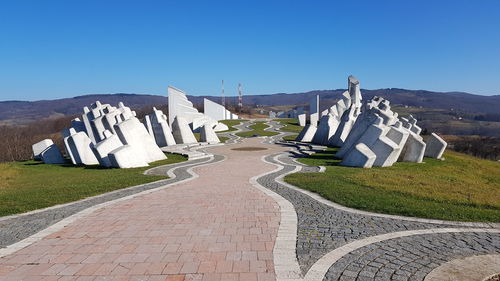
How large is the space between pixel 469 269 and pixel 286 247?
2.86 metres

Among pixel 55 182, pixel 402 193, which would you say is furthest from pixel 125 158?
pixel 402 193

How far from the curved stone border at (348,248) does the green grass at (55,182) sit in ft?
26.3

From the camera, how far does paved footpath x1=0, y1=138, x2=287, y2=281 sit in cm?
529

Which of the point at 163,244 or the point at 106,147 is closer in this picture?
the point at 163,244

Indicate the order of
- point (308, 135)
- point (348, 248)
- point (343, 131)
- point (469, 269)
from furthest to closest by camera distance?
point (308, 135), point (343, 131), point (348, 248), point (469, 269)

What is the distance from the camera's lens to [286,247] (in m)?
6.18

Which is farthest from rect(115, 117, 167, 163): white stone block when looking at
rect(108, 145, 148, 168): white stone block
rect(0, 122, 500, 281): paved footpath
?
rect(0, 122, 500, 281): paved footpath

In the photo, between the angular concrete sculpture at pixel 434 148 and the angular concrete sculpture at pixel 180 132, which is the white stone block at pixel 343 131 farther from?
the angular concrete sculpture at pixel 180 132

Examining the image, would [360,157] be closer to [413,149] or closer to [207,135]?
[413,149]

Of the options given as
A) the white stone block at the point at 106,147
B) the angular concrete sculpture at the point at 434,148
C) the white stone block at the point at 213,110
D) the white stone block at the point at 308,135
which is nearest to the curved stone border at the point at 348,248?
the white stone block at the point at 106,147

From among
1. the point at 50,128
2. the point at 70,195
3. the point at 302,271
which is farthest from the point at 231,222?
the point at 50,128

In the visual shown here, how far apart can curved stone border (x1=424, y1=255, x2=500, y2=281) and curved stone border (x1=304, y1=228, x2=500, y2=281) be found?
4.25ft

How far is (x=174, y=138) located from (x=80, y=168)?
32.8 ft

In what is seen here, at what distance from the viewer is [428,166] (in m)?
17.4
